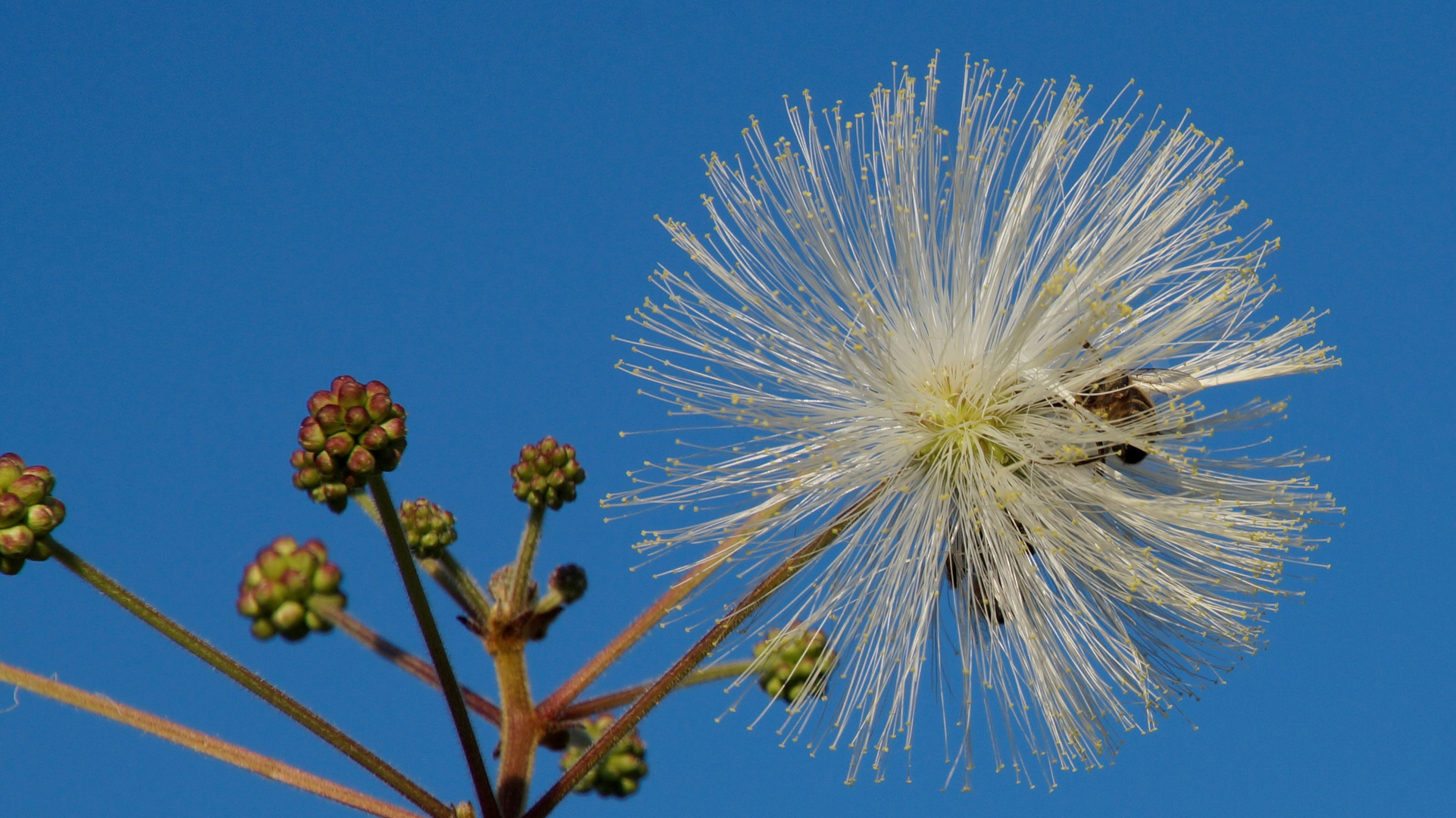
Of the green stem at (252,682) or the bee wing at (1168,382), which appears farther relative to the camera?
the bee wing at (1168,382)

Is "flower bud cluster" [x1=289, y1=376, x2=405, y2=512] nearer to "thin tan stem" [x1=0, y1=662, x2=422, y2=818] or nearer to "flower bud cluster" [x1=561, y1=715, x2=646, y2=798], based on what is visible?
"thin tan stem" [x1=0, y1=662, x2=422, y2=818]

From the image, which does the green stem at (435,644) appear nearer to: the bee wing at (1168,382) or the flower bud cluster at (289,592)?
the flower bud cluster at (289,592)

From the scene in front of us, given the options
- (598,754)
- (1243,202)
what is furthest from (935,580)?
(1243,202)

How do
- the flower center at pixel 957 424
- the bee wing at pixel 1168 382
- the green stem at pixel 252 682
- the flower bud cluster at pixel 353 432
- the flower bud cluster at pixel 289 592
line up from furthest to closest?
the flower bud cluster at pixel 289 592, the flower center at pixel 957 424, the bee wing at pixel 1168 382, the flower bud cluster at pixel 353 432, the green stem at pixel 252 682

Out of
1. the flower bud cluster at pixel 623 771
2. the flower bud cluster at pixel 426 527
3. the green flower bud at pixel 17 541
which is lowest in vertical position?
the green flower bud at pixel 17 541

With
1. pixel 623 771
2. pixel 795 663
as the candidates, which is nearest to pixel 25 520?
pixel 795 663

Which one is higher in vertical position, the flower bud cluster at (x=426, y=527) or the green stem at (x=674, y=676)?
the flower bud cluster at (x=426, y=527)

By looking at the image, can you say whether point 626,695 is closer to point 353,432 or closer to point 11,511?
point 353,432

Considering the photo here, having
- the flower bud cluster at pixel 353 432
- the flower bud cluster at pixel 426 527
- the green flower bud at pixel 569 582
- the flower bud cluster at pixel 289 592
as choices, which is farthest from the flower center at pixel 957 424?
the flower bud cluster at pixel 289 592

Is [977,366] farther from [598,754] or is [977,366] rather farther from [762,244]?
[598,754]

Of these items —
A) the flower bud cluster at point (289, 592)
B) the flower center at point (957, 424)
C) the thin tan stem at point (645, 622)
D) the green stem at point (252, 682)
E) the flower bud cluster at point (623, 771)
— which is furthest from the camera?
the flower bud cluster at point (623, 771)

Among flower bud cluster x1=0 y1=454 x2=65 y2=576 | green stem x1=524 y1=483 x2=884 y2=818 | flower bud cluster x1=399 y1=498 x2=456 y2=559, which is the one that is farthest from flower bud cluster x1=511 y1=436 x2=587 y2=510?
flower bud cluster x1=0 y1=454 x2=65 y2=576
